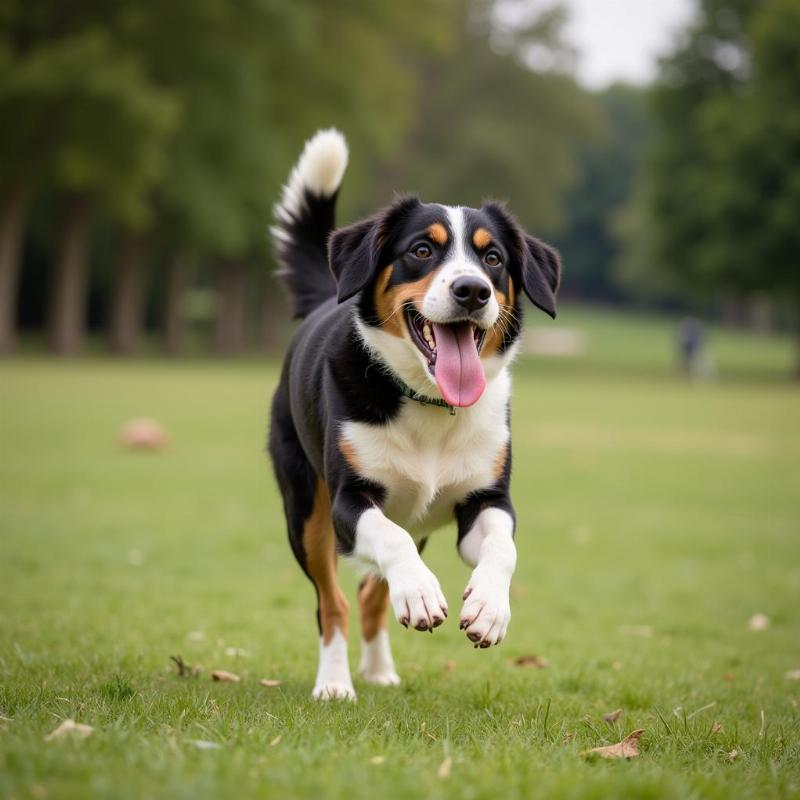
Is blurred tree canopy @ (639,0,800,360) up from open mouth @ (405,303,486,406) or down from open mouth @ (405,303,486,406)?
up

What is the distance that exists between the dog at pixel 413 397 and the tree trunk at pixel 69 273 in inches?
1337

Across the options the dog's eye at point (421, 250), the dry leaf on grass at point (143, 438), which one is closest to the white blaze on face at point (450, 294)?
the dog's eye at point (421, 250)

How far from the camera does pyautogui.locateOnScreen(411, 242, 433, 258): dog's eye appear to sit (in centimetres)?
490

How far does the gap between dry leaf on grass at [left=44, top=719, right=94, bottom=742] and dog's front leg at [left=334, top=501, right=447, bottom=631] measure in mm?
1166

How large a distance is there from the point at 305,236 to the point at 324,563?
2089mm

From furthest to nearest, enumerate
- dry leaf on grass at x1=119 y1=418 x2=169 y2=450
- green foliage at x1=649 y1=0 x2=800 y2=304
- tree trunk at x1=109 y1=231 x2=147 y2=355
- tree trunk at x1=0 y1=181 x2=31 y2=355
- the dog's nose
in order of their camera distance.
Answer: green foliage at x1=649 y1=0 x2=800 y2=304 → tree trunk at x1=109 y1=231 x2=147 y2=355 → tree trunk at x1=0 y1=181 x2=31 y2=355 → dry leaf on grass at x1=119 y1=418 x2=169 y2=450 → the dog's nose

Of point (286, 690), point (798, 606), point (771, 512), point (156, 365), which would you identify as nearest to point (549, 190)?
point (156, 365)

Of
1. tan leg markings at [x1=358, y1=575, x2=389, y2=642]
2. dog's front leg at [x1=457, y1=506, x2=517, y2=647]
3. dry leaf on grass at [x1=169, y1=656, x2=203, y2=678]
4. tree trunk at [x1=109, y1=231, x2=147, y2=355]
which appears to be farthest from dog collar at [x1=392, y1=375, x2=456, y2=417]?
tree trunk at [x1=109, y1=231, x2=147, y2=355]

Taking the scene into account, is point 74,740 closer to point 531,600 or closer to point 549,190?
point 531,600

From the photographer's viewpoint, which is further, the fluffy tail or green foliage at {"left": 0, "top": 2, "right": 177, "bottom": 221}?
green foliage at {"left": 0, "top": 2, "right": 177, "bottom": 221}

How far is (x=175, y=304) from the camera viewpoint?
45344 millimetres

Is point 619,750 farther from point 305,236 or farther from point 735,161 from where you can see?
point 735,161

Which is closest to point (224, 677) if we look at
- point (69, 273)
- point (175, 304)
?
point (69, 273)

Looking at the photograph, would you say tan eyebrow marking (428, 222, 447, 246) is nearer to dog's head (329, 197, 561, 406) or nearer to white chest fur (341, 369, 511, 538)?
dog's head (329, 197, 561, 406)
